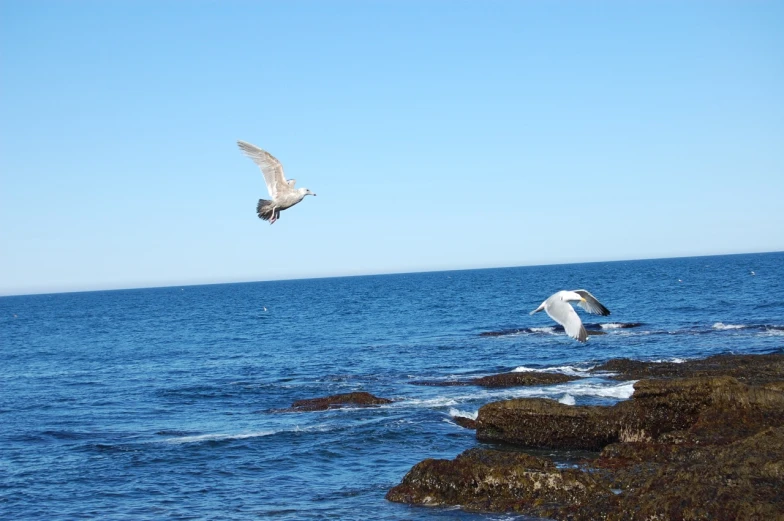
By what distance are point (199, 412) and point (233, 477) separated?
918cm

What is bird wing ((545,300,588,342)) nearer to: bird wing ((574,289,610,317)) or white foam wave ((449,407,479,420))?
bird wing ((574,289,610,317))

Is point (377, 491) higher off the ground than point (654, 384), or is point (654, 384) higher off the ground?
point (654, 384)

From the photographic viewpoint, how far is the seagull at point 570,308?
13.7 meters

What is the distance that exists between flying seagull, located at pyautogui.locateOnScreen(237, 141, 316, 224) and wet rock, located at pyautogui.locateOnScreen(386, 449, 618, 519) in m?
5.16

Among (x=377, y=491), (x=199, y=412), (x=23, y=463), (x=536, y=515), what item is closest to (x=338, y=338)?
(x=199, y=412)

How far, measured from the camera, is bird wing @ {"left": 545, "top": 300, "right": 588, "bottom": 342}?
1358 cm

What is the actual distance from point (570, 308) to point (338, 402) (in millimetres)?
11868

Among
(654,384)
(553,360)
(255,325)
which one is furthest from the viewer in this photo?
(255,325)

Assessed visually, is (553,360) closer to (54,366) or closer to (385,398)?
(385,398)

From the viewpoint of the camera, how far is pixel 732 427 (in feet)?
45.9

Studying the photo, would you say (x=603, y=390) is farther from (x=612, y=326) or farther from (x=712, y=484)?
(x=612, y=326)

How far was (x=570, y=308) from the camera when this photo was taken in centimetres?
1418

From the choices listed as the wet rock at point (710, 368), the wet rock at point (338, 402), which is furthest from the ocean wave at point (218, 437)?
the wet rock at point (710, 368)

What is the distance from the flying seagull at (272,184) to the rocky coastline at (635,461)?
16.9 ft
